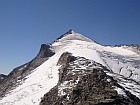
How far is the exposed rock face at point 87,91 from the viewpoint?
143ft

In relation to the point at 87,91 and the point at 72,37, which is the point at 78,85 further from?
the point at 72,37

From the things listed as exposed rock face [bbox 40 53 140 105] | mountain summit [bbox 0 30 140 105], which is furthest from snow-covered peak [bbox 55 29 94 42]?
exposed rock face [bbox 40 53 140 105]

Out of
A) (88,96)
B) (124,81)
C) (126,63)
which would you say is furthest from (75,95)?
(126,63)

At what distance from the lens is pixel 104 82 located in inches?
1898

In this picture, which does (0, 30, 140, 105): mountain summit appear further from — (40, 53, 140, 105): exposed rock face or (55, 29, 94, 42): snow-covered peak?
(55, 29, 94, 42): snow-covered peak

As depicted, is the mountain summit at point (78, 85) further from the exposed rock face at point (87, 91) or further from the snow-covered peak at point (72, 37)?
the snow-covered peak at point (72, 37)

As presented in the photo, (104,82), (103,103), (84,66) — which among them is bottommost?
(103,103)

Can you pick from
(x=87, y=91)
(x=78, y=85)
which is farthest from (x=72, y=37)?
(x=87, y=91)

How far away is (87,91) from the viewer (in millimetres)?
47531

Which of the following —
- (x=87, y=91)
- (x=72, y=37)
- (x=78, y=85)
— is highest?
(x=72, y=37)

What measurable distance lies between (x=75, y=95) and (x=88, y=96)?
86.1 inches

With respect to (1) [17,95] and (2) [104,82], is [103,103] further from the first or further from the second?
(1) [17,95]

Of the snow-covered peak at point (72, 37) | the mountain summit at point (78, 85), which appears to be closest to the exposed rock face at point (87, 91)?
the mountain summit at point (78, 85)

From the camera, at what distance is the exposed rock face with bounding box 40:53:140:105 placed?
43.7 m
